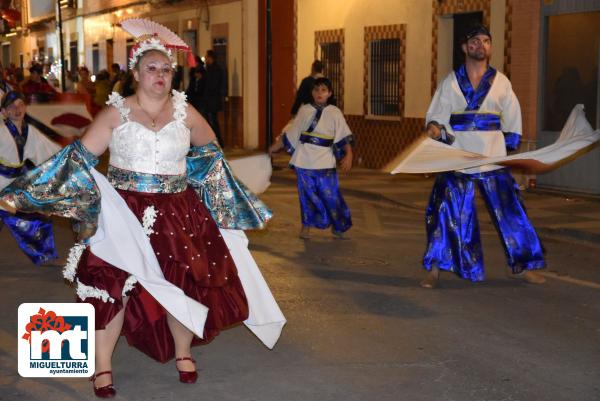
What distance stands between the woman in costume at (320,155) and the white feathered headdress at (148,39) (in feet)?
16.6

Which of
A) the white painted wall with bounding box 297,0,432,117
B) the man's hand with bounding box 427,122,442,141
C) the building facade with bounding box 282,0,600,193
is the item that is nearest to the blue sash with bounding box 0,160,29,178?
the man's hand with bounding box 427,122,442,141

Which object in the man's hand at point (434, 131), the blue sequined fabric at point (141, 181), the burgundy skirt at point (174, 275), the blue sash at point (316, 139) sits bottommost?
the burgundy skirt at point (174, 275)

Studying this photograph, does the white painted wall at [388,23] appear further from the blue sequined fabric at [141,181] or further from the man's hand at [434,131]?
the blue sequined fabric at [141,181]

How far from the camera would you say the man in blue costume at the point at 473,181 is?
827 centimetres

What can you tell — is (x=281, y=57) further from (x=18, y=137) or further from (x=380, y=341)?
(x=380, y=341)

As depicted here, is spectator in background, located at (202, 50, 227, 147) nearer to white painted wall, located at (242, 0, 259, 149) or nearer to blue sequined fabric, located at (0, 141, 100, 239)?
white painted wall, located at (242, 0, 259, 149)

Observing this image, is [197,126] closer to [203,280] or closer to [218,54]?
[203,280]

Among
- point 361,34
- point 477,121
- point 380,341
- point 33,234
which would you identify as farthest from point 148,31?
point 361,34

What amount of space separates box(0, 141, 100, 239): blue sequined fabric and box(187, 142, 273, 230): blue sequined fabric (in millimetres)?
680

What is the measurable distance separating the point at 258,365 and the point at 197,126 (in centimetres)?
146

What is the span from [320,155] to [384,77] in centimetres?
804

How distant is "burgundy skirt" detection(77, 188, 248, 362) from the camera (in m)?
5.45

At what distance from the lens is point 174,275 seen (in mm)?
5523

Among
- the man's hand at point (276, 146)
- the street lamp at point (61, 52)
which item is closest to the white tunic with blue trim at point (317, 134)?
the man's hand at point (276, 146)
